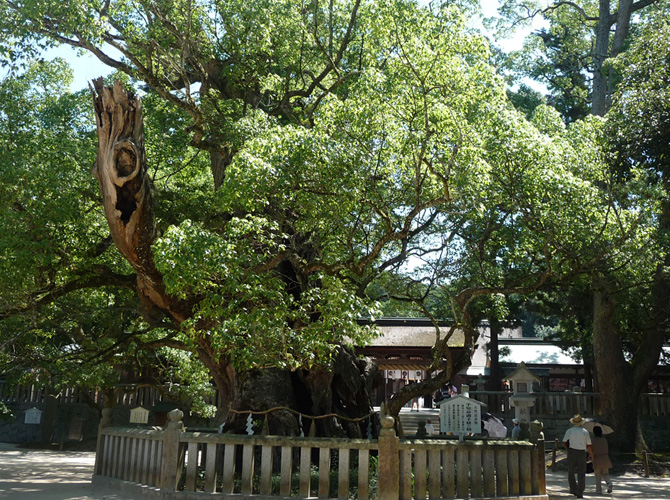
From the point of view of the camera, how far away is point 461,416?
1047cm

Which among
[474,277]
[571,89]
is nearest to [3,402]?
[474,277]

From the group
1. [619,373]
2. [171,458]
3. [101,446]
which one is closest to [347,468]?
[171,458]

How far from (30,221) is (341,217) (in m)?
5.61

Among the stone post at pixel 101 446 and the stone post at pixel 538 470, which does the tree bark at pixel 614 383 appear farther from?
the stone post at pixel 101 446

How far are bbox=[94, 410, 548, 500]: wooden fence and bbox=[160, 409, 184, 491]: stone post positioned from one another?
1cm

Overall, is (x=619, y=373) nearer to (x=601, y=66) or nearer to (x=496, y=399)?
(x=496, y=399)

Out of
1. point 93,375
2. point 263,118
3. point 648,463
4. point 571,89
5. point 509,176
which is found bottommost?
point 648,463

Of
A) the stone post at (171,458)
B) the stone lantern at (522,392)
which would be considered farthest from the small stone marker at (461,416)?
the stone lantern at (522,392)

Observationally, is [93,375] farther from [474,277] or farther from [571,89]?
[571,89]

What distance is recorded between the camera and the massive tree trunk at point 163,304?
973 cm

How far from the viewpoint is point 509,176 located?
1173 cm

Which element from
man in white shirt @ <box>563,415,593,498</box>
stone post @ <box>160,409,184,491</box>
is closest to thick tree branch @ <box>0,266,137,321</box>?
stone post @ <box>160,409,184,491</box>

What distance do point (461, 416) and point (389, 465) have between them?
2551mm

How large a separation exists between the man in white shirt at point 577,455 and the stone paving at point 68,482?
207mm
